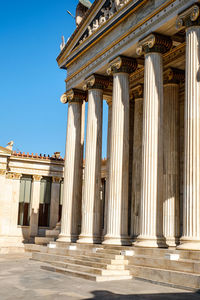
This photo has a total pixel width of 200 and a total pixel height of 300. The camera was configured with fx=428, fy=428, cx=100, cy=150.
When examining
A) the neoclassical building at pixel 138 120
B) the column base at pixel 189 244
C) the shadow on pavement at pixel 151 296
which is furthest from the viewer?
the neoclassical building at pixel 138 120

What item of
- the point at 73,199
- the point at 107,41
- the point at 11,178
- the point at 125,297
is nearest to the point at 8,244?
the point at 11,178

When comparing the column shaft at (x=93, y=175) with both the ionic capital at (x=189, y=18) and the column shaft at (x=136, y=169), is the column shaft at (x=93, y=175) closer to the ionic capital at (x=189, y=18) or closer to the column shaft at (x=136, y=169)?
the column shaft at (x=136, y=169)

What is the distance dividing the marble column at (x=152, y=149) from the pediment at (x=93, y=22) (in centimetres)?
619

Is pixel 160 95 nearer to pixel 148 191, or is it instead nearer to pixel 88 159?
pixel 148 191

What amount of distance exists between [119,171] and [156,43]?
11.1 m

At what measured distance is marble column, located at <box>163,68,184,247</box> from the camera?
37.5 metres

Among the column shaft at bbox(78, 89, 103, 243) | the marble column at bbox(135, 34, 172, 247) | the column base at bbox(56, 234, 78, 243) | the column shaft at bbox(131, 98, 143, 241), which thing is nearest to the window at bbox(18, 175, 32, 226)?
the column base at bbox(56, 234, 78, 243)

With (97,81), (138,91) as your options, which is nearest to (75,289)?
(97,81)

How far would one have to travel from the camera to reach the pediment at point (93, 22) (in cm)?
4041

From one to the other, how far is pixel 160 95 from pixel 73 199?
57.3 ft

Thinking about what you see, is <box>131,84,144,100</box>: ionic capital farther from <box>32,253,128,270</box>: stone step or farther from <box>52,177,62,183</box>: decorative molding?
<box>52,177,62,183</box>: decorative molding

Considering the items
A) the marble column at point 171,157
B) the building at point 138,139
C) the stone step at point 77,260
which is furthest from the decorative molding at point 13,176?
the marble column at point 171,157

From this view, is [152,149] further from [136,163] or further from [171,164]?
[136,163]

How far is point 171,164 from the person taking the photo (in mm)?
39000
